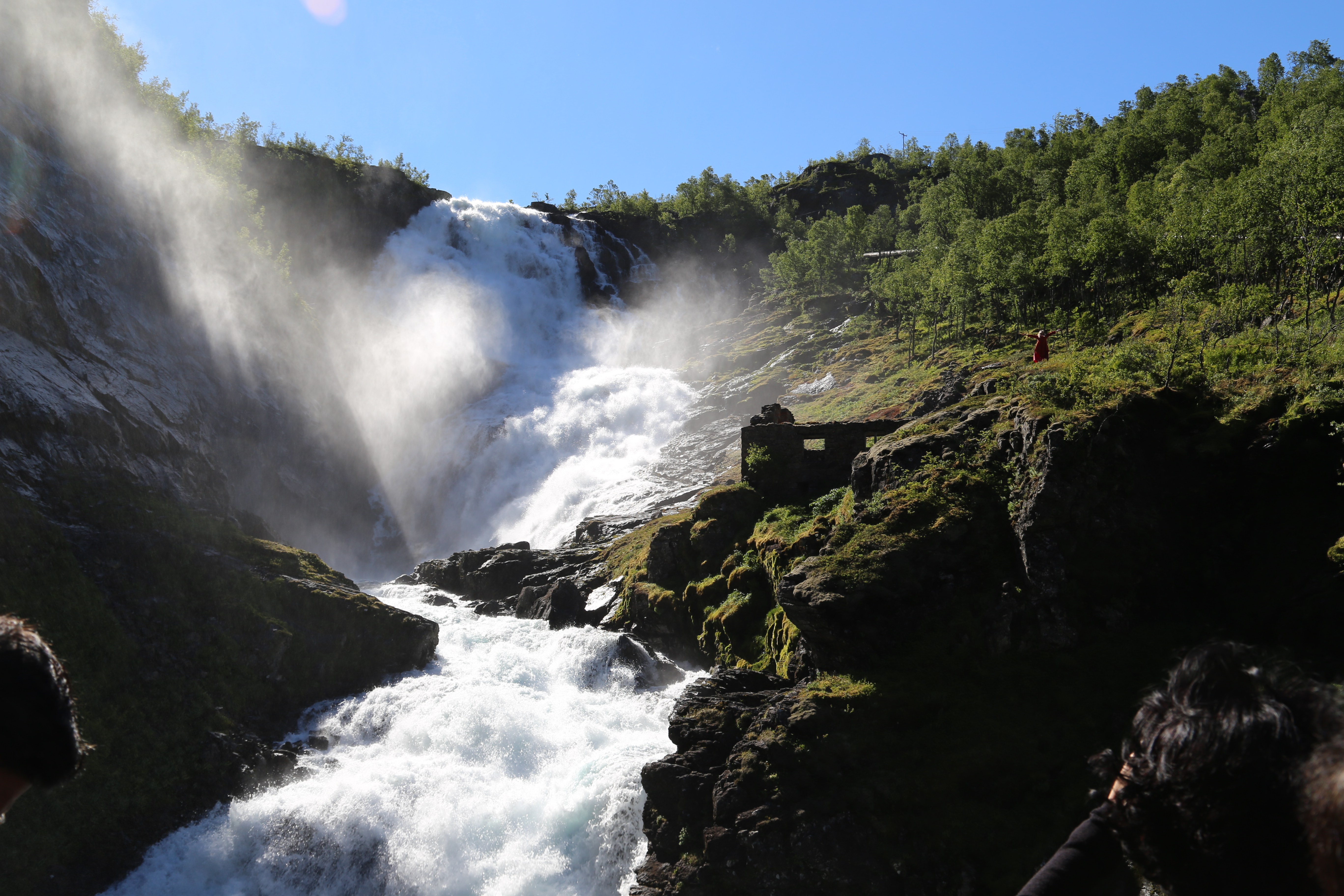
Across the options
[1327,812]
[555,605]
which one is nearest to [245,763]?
[555,605]

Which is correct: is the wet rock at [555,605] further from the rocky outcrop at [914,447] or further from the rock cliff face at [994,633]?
the rocky outcrop at [914,447]

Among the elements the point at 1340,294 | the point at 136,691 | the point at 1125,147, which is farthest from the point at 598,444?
the point at 1125,147

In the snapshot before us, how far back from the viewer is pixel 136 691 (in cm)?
2002

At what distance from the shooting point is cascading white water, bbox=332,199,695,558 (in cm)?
5238

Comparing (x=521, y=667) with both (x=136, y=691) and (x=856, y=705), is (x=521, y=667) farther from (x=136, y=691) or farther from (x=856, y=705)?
(x=856, y=705)

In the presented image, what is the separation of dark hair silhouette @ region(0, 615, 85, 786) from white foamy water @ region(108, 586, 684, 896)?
15595 mm

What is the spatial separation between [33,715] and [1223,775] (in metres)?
3.42

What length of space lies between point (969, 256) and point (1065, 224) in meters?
9.17

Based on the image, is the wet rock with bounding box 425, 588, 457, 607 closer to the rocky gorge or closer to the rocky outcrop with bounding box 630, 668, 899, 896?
the rocky gorge

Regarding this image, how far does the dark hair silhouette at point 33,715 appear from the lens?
6.89 feet

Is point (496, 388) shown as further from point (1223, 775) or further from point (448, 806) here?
point (1223, 775)

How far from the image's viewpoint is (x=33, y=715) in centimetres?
214

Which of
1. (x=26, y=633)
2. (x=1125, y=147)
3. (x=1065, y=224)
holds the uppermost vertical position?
(x=1125, y=147)

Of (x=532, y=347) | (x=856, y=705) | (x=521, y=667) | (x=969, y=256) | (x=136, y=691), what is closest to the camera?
(x=856, y=705)
